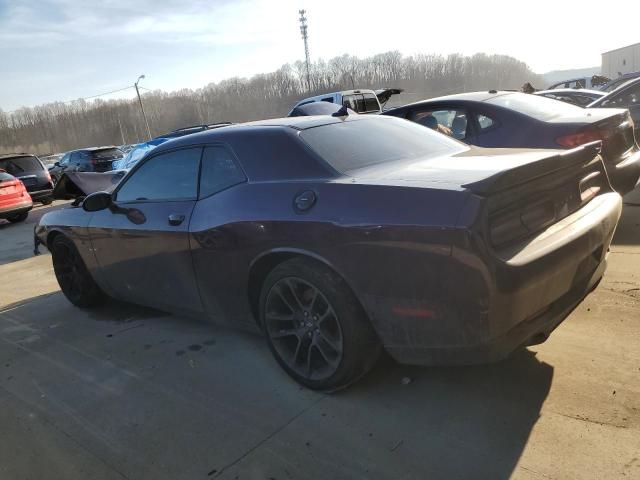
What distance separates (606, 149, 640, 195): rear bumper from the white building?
5554cm

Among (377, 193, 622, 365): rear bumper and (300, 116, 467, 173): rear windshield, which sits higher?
(300, 116, 467, 173): rear windshield

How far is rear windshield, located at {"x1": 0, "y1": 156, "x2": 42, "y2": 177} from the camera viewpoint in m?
14.4

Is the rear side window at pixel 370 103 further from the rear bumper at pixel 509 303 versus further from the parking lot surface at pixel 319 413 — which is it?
the rear bumper at pixel 509 303

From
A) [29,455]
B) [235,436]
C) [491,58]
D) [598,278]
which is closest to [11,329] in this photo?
[29,455]

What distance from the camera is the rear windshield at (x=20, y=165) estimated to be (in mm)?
14359

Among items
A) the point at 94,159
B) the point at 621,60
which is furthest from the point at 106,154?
the point at 621,60

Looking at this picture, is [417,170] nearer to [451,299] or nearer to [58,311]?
[451,299]

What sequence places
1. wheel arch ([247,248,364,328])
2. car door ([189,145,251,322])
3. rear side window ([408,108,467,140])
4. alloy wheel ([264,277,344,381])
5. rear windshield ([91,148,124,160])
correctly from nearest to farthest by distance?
wheel arch ([247,248,364,328]) < alloy wheel ([264,277,344,381]) < car door ([189,145,251,322]) < rear side window ([408,108,467,140]) < rear windshield ([91,148,124,160])

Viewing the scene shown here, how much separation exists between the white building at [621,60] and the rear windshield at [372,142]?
190ft

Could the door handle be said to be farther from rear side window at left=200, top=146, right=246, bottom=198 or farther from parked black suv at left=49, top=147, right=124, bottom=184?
parked black suv at left=49, top=147, right=124, bottom=184

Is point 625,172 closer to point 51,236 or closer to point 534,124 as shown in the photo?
point 534,124

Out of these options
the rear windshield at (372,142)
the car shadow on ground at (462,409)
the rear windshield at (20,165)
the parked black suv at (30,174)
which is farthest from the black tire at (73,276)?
the rear windshield at (20,165)

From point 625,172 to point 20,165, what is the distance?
15.3 meters

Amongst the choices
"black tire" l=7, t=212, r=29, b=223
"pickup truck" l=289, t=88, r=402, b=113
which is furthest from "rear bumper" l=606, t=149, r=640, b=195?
"black tire" l=7, t=212, r=29, b=223
